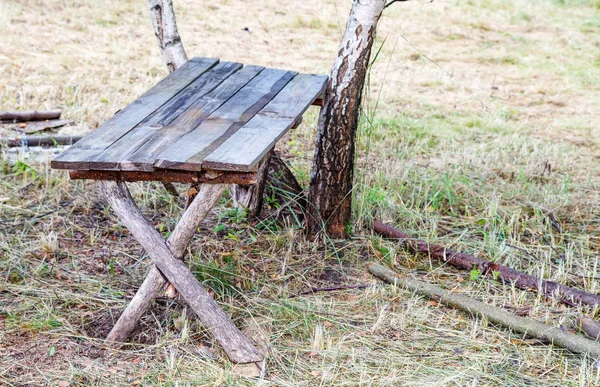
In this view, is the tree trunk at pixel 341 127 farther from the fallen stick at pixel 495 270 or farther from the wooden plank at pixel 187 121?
the wooden plank at pixel 187 121

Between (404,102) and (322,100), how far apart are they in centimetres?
347

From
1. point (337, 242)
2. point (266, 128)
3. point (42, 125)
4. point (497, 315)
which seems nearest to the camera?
point (266, 128)

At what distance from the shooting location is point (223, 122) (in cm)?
329

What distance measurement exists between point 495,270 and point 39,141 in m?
3.73

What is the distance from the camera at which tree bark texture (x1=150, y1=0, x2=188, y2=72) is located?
4.45 meters

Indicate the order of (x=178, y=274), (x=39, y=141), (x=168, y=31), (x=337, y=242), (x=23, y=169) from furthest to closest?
(x=39, y=141) → (x=23, y=169) → (x=168, y=31) → (x=337, y=242) → (x=178, y=274)

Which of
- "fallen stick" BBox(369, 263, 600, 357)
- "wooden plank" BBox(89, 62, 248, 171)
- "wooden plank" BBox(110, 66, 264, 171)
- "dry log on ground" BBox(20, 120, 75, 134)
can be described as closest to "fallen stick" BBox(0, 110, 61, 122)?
"dry log on ground" BBox(20, 120, 75, 134)

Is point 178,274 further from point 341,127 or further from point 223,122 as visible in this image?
point 341,127

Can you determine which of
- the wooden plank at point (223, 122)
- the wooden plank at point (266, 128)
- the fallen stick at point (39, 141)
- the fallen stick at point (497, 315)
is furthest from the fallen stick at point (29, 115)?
the fallen stick at point (497, 315)

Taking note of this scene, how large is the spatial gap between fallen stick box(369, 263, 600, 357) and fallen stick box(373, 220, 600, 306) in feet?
1.15

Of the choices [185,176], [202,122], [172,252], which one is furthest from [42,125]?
[185,176]

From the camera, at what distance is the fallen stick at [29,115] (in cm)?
587

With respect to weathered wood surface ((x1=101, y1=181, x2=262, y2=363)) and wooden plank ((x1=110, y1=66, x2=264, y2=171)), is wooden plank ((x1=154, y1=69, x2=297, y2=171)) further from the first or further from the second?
weathered wood surface ((x1=101, y1=181, x2=262, y2=363))

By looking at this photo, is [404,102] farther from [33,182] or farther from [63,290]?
[63,290]
